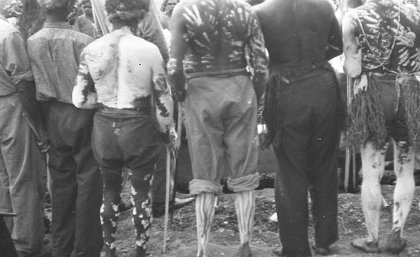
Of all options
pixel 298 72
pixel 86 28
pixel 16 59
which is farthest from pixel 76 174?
pixel 298 72

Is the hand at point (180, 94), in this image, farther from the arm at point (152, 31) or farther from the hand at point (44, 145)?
the hand at point (44, 145)

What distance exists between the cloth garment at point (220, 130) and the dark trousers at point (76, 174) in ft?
2.90

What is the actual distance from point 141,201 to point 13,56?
1567 millimetres

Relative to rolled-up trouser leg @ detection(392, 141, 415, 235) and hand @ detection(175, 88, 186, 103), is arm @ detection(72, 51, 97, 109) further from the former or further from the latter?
rolled-up trouser leg @ detection(392, 141, 415, 235)

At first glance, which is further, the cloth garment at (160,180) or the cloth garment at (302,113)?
the cloth garment at (160,180)

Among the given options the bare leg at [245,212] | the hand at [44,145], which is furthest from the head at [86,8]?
the bare leg at [245,212]

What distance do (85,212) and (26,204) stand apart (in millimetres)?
603

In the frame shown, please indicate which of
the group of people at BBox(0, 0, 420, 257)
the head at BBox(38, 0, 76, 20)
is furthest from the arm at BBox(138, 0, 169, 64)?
the head at BBox(38, 0, 76, 20)

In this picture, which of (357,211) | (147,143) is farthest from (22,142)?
(357,211)

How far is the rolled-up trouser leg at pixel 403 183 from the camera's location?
222 inches

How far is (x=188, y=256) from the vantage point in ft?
18.6

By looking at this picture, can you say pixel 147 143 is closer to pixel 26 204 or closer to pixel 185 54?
pixel 185 54

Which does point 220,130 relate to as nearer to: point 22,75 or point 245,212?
point 245,212

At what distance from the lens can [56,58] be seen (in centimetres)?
548
